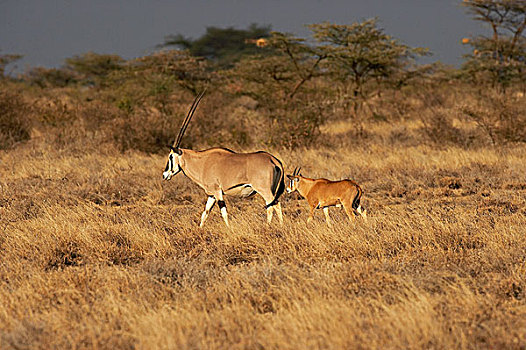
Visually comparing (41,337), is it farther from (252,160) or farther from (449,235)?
(449,235)

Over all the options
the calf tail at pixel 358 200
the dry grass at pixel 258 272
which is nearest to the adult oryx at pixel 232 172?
the dry grass at pixel 258 272

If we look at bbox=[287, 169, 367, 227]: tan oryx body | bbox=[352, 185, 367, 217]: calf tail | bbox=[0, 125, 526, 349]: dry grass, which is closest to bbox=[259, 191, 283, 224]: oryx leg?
bbox=[0, 125, 526, 349]: dry grass

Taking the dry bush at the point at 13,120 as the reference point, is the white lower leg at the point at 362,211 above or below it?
above

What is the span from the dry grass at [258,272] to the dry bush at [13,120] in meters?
6.93

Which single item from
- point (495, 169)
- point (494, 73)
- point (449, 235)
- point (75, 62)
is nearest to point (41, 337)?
point (449, 235)

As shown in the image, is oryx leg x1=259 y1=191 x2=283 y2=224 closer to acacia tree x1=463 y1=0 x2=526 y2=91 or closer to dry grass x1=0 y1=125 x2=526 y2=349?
dry grass x1=0 y1=125 x2=526 y2=349

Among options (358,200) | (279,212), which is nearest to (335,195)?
(358,200)

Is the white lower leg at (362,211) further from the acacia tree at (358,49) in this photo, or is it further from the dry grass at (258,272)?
the acacia tree at (358,49)

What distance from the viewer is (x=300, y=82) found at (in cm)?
1978

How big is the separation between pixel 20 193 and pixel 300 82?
12.4 meters

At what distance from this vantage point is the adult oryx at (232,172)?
273 inches

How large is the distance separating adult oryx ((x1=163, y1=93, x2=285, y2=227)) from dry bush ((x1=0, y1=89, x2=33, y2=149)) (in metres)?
10.2

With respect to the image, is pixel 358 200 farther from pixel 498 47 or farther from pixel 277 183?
pixel 498 47

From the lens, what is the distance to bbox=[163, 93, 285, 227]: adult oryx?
6.94 m
